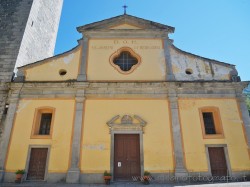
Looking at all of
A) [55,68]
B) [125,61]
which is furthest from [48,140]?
[125,61]

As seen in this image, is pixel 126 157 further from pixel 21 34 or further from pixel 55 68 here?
pixel 21 34

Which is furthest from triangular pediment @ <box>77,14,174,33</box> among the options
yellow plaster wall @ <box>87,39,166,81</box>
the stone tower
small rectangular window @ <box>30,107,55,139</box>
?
small rectangular window @ <box>30,107,55,139</box>

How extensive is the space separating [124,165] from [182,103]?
4386 mm

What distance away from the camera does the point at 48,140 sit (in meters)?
10.2

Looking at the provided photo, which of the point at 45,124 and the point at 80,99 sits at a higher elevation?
the point at 80,99

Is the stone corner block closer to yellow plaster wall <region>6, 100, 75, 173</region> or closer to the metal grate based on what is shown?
yellow plaster wall <region>6, 100, 75, 173</region>

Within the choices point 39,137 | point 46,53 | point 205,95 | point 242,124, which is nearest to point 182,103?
point 205,95

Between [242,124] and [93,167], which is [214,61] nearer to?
[242,124]

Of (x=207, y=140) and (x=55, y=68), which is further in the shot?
(x=55, y=68)

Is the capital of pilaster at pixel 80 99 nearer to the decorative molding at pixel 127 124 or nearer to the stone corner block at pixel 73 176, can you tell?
the decorative molding at pixel 127 124

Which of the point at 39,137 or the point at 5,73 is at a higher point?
the point at 5,73

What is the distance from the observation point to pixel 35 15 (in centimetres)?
1410

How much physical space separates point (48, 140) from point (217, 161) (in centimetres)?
842

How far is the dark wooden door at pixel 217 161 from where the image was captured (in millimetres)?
9836
